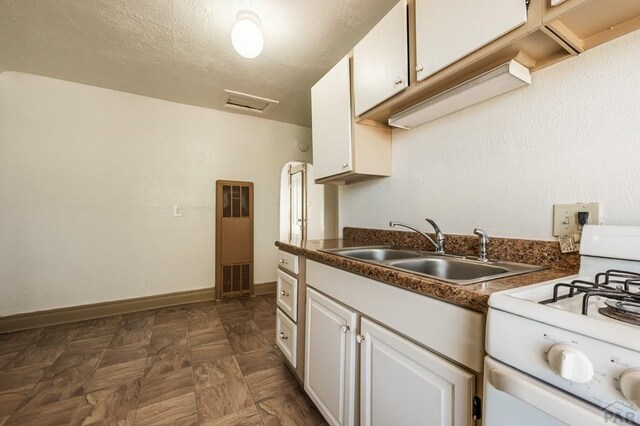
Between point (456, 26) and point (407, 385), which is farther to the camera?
point (456, 26)

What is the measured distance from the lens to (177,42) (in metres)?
2.00

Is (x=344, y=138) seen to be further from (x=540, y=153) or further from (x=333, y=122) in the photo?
(x=540, y=153)

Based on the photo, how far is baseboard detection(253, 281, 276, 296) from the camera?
3.46 metres

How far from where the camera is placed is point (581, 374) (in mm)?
421

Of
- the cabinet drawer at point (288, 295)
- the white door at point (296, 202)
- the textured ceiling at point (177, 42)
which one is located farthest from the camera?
the white door at point (296, 202)

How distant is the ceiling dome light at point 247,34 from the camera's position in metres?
1.59

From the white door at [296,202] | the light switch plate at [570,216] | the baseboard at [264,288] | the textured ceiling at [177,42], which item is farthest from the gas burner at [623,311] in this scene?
the white door at [296,202]

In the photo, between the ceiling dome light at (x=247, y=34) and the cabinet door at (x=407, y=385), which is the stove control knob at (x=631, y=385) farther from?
the ceiling dome light at (x=247, y=34)

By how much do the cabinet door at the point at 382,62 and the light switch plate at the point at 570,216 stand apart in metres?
0.77

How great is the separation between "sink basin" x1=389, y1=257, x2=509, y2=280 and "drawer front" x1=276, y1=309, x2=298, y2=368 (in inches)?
30.2

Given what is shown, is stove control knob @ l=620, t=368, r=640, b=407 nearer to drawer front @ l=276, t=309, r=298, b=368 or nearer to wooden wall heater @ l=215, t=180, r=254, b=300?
drawer front @ l=276, t=309, r=298, b=368

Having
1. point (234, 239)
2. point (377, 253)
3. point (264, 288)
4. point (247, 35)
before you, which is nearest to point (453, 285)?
point (377, 253)

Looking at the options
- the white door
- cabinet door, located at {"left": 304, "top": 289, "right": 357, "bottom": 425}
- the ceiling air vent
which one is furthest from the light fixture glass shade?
the white door

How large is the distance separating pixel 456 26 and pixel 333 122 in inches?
33.9
